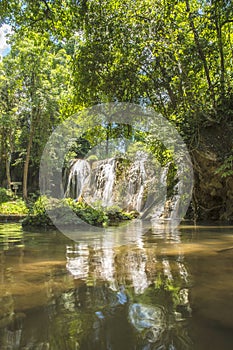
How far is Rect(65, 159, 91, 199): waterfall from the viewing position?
18.2 metres

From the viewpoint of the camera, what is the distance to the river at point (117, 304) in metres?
1.53

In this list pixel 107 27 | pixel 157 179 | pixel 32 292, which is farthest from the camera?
pixel 157 179

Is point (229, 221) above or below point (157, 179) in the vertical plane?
below

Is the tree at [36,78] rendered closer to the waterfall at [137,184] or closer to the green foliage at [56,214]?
the waterfall at [137,184]

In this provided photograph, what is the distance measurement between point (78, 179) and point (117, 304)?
665 inches

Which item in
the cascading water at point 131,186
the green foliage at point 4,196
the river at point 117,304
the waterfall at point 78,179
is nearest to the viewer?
the river at point 117,304

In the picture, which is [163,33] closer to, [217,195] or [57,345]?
[217,195]

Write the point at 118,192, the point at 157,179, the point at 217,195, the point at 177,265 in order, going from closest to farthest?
the point at 177,265 < the point at 217,195 < the point at 157,179 < the point at 118,192

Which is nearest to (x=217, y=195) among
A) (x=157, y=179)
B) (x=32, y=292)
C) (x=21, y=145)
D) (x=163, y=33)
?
(x=157, y=179)

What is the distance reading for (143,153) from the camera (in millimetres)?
16359

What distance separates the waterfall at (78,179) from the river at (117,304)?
1444 cm

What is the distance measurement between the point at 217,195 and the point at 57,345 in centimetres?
1173

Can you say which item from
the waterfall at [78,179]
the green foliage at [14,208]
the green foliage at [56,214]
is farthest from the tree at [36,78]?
the green foliage at [56,214]

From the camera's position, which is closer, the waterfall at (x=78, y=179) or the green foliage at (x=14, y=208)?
the green foliage at (x=14, y=208)
